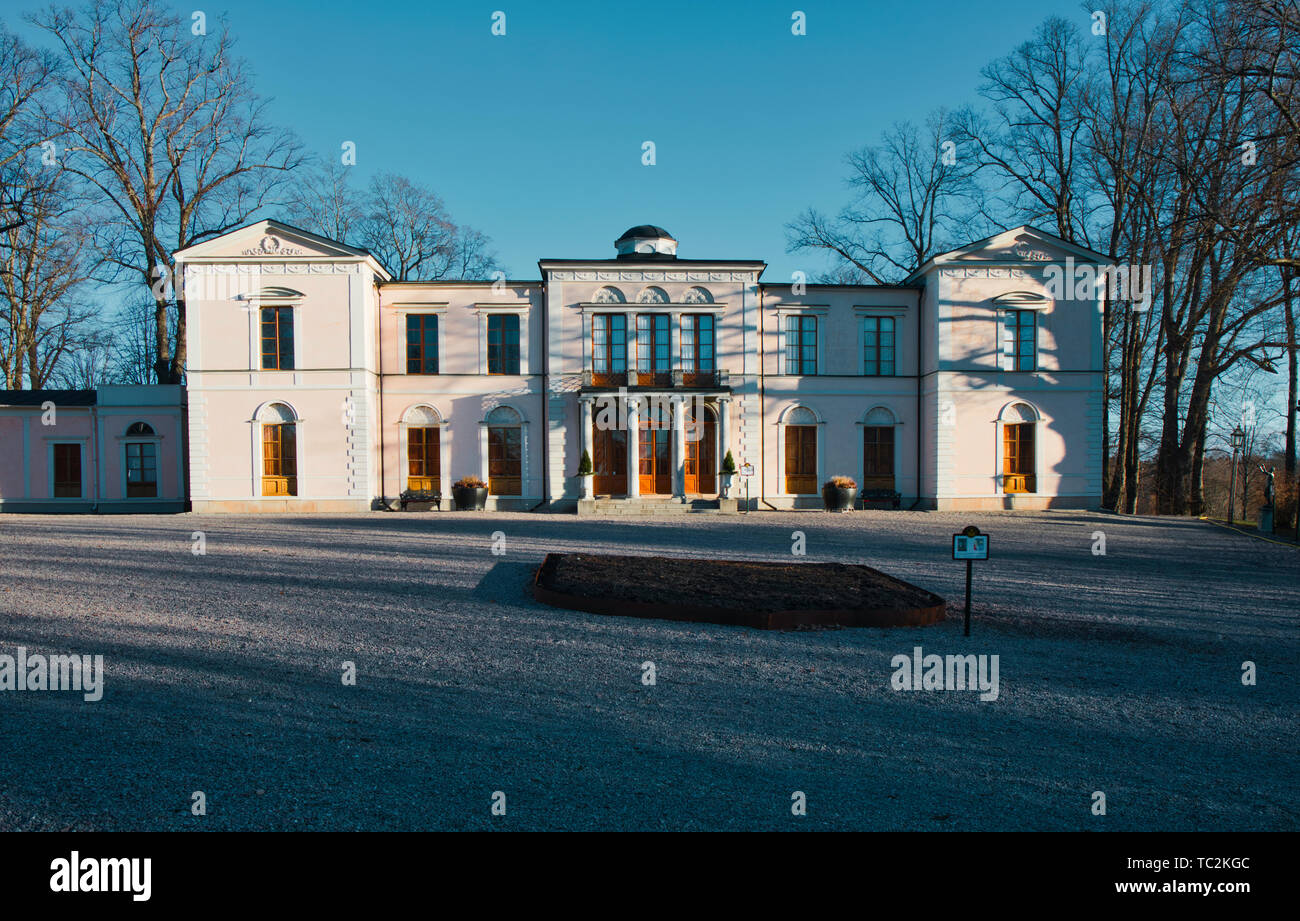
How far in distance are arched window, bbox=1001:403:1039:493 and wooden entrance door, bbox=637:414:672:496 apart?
10.8 m

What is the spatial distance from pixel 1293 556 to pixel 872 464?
40.1ft

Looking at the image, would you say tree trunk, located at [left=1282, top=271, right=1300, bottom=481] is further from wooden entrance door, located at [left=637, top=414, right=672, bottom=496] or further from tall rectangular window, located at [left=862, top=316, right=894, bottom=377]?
wooden entrance door, located at [left=637, top=414, right=672, bottom=496]

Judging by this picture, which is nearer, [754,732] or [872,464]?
[754,732]

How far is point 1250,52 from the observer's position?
13.0 m

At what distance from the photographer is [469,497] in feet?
79.9

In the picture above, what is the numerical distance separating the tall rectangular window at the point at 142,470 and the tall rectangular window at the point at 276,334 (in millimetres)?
5840

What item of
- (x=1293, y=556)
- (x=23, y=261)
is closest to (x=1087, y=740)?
(x=1293, y=556)

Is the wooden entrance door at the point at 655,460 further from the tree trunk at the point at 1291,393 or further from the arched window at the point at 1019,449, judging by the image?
the tree trunk at the point at 1291,393

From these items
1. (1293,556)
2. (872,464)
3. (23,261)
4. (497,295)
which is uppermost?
(23,261)

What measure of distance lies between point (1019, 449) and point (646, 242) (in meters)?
14.6

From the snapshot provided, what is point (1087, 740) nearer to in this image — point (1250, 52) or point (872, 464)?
point (1250, 52)

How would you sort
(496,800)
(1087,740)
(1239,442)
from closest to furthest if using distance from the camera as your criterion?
(496,800)
(1087,740)
(1239,442)

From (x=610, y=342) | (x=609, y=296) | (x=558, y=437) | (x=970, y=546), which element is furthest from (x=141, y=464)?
(x=970, y=546)
